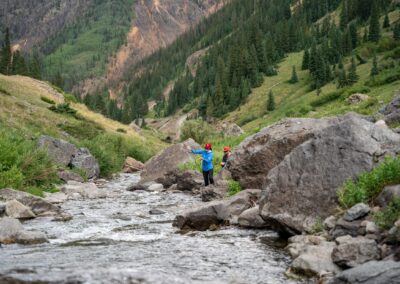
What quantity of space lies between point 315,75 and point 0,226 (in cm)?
10367

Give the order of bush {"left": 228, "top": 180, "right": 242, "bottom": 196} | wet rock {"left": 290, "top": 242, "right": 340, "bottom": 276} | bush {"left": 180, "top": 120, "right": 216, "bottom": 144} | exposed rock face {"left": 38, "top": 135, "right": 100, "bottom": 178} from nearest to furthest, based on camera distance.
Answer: wet rock {"left": 290, "top": 242, "right": 340, "bottom": 276} < bush {"left": 228, "top": 180, "right": 242, "bottom": 196} < exposed rock face {"left": 38, "top": 135, "right": 100, "bottom": 178} < bush {"left": 180, "top": 120, "right": 216, "bottom": 144}

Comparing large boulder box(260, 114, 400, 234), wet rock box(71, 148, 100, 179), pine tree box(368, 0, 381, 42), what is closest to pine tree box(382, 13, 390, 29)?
pine tree box(368, 0, 381, 42)

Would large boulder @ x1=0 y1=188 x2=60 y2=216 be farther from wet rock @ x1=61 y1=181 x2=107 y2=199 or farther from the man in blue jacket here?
the man in blue jacket

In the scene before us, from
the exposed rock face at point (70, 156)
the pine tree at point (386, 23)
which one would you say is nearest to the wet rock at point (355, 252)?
the exposed rock face at point (70, 156)

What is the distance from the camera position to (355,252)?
1045 centimetres

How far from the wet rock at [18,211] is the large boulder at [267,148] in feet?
34.4

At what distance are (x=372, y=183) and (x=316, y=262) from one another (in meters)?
3.61

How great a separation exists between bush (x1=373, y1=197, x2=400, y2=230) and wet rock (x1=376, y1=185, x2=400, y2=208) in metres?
0.40

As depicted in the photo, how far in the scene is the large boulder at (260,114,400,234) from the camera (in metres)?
14.1

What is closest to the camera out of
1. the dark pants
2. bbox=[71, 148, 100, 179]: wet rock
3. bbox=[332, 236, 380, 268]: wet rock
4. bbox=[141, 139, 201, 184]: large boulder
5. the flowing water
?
bbox=[332, 236, 380, 268]: wet rock

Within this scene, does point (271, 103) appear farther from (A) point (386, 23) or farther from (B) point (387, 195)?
(B) point (387, 195)

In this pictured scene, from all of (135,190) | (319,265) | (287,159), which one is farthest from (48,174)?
(319,265)

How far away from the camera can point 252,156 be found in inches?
904

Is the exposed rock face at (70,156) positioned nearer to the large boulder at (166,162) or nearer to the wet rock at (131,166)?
the large boulder at (166,162)
